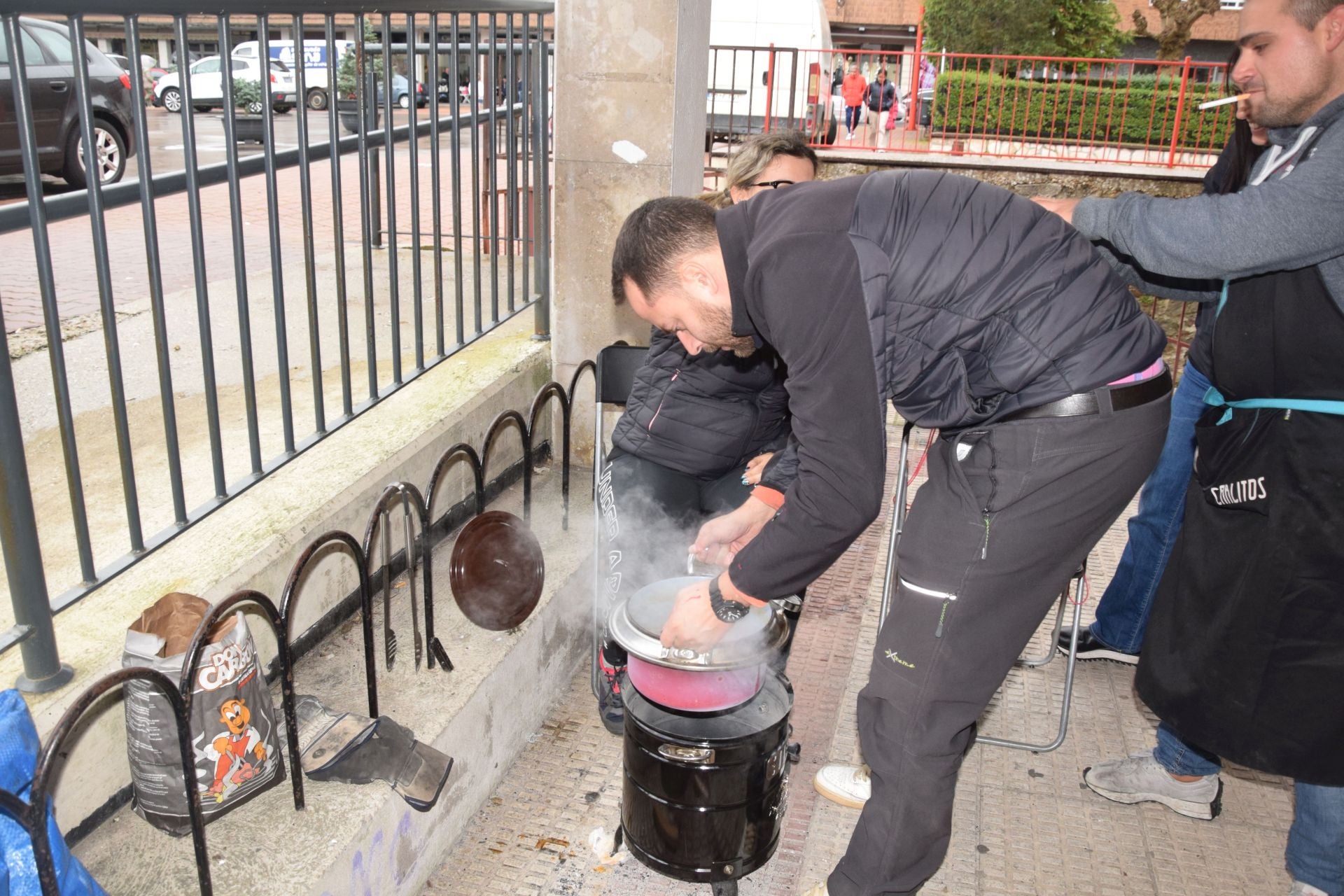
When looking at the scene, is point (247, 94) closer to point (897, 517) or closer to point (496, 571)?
point (496, 571)

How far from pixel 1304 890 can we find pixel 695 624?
1758mm

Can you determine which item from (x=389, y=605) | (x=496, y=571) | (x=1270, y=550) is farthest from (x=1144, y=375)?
(x=389, y=605)

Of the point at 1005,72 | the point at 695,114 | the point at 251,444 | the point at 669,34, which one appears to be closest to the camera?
the point at 251,444

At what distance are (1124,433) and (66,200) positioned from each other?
2344 millimetres

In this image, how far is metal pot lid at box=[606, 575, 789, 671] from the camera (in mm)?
2354

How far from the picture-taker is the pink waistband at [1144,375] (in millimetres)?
2154

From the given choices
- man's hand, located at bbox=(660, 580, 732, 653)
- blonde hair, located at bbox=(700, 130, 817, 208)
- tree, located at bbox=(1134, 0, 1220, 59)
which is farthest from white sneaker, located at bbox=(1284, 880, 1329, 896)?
tree, located at bbox=(1134, 0, 1220, 59)

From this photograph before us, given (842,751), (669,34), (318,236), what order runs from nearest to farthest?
(842,751), (669,34), (318,236)

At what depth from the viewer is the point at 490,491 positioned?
4.06 meters

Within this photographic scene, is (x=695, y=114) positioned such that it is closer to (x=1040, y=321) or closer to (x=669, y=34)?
(x=669, y=34)

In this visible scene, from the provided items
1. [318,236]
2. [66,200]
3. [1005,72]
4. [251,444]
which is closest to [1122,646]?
[251,444]

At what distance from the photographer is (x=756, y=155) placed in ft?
11.6

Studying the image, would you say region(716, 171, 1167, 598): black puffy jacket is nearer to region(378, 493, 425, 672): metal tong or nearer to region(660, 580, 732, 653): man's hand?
region(660, 580, 732, 653): man's hand

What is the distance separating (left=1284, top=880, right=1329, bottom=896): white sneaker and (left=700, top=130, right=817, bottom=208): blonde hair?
7.39ft
